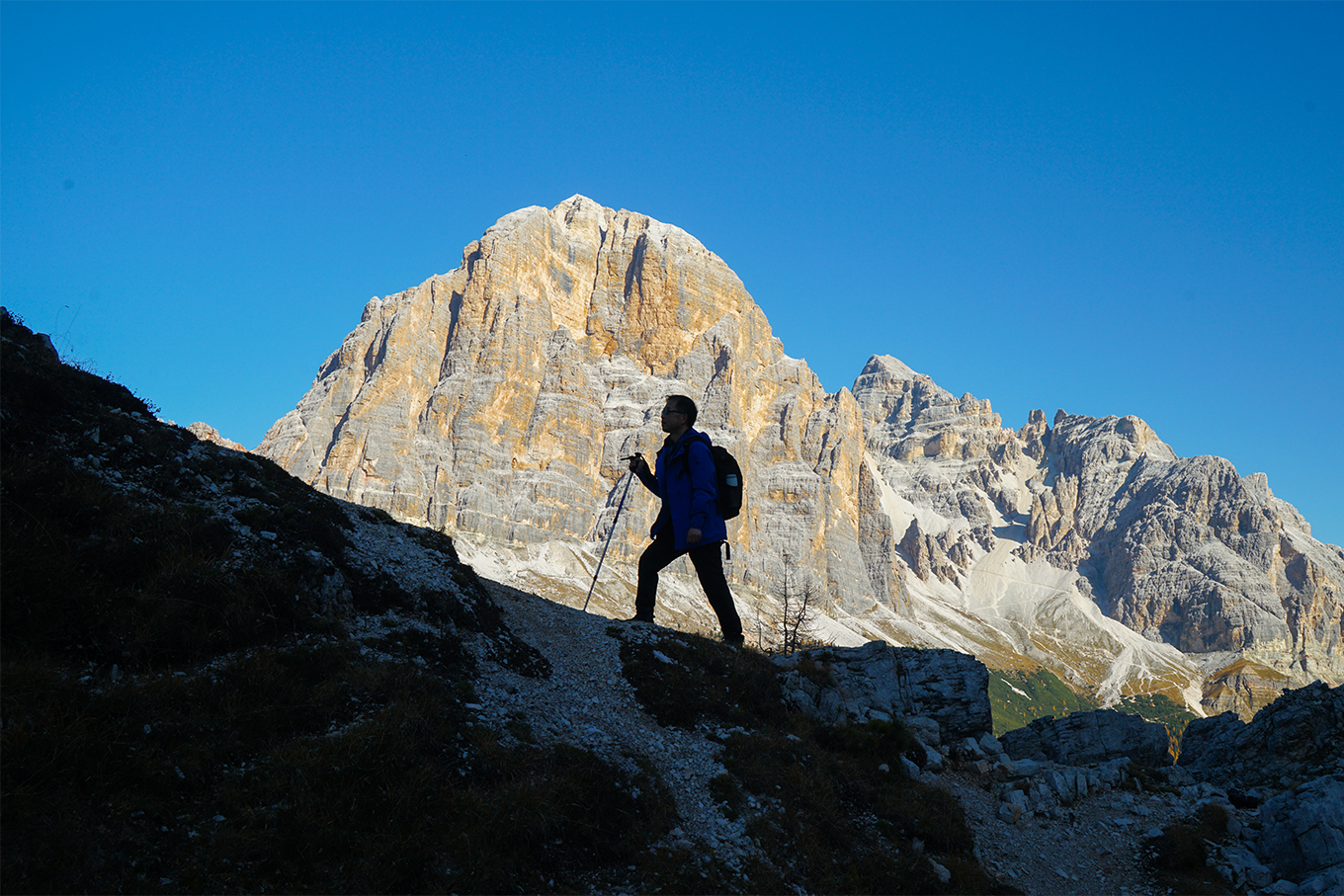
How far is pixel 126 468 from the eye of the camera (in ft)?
35.0

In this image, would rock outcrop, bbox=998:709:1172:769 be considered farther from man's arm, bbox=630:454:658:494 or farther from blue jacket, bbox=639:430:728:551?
man's arm, bbox=630:454:658:494

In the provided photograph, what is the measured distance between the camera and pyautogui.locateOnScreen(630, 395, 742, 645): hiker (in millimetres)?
13477

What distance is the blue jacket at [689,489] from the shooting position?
44.1ft

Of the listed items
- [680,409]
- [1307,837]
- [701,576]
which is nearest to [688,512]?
[701,576]

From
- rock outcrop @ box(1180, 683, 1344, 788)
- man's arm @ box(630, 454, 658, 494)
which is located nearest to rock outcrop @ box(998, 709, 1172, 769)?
rock outcrop @ box(1180, 683, 1344, 788)

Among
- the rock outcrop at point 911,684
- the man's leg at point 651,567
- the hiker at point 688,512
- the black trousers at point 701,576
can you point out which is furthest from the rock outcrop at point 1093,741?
the man's leg at point 651,567

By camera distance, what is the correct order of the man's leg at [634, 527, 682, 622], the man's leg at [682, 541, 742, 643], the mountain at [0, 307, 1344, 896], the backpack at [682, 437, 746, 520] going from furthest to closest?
1. the man's leg at [634, 527, 682, 622]
2. the backpack at [682, 437, 746, 520]
3. the man's leg at [682, 541, 742, 643]
4. the mountain at [0, 307, 1344, 896]

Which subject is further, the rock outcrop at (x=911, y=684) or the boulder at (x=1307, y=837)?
the rock outcrop at (x=911, y=684)

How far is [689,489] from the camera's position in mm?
13914

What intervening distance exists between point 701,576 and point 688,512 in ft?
4.20

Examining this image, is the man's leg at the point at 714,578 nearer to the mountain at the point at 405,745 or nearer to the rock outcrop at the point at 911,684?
the mountain at the point at 405,745

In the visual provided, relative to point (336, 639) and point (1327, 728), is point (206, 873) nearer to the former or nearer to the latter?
point (336, 639)

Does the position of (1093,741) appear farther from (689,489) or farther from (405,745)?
(405,745)

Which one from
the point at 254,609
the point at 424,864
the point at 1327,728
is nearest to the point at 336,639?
the point at 254,609
